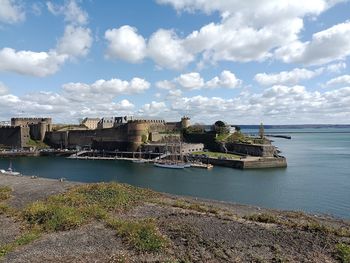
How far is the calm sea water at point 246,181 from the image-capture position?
27.4 meters

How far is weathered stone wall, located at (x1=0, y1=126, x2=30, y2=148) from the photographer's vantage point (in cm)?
7431

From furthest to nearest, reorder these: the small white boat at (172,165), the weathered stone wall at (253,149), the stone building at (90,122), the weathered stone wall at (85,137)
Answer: the stone building at (90,122) < the weathered stone wall at (85,137) < the weathered stone wall at (253,149) < the small white boat at (172,165)

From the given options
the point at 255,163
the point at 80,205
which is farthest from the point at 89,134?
the point at 80,205

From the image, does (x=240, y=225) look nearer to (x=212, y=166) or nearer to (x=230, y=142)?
(x=212, y=166)

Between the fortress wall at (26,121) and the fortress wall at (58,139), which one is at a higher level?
the fortress wall at (26,121)

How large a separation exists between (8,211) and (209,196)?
16138 millimetres

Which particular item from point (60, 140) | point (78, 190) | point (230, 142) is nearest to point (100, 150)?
point (60, 140)

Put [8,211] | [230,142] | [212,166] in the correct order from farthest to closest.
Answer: [230,142] < [212,166] < [8,211]

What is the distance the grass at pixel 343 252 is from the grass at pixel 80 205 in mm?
8561

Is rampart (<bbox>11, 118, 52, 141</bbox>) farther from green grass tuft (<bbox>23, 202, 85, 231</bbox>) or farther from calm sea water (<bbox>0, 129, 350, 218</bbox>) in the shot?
green grass tuft (<bbox>23, 202, 85, 231</bbox>)

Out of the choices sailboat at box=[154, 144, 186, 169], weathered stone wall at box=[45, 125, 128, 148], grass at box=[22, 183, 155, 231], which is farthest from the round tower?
grass at box=[22, 183, 155, 231]

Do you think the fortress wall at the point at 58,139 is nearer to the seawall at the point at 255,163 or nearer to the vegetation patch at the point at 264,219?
the seawall at the point at 255,163

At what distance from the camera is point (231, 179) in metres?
38.3

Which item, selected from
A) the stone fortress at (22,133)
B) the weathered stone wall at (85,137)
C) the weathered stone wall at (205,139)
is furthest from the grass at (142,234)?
the stone fortress at (22,133)
